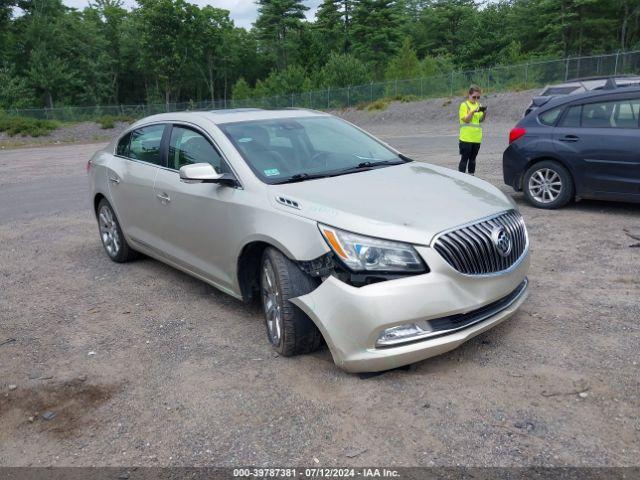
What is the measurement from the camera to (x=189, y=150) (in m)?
4.86

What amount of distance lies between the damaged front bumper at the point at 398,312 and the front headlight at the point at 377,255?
A: 63 mm

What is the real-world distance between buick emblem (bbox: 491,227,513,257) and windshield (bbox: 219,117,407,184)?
1273mm

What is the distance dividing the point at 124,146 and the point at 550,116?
551cm

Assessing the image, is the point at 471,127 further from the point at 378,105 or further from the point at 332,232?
the point at 378,105

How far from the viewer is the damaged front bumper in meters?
3.23

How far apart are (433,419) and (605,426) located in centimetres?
86

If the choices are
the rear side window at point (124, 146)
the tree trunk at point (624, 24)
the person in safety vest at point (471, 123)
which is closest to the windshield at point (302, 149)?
the rear side window at point (124, 146)

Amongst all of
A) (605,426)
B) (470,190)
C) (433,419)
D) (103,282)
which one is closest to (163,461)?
(433,419)

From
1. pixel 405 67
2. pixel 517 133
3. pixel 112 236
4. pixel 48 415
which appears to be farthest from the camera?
pixel 405 67

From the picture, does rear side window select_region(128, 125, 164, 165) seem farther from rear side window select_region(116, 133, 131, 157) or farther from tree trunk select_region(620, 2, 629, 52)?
tree trunk select_region(620, 2, 629, 52)

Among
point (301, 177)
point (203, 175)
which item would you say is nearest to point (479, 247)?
point (301, 177)

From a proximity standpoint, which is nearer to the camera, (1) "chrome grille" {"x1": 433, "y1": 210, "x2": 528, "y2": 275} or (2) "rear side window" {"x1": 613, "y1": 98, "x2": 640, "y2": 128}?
(1) "chrome grille" {"x1": 433, "y1": 210, "x2": 528, "y2": 275}

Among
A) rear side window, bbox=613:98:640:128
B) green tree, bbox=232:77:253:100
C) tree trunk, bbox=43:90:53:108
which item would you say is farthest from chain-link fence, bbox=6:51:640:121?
rear side window, bbox=613:98:640:128

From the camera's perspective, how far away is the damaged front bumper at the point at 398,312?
10.6ft
